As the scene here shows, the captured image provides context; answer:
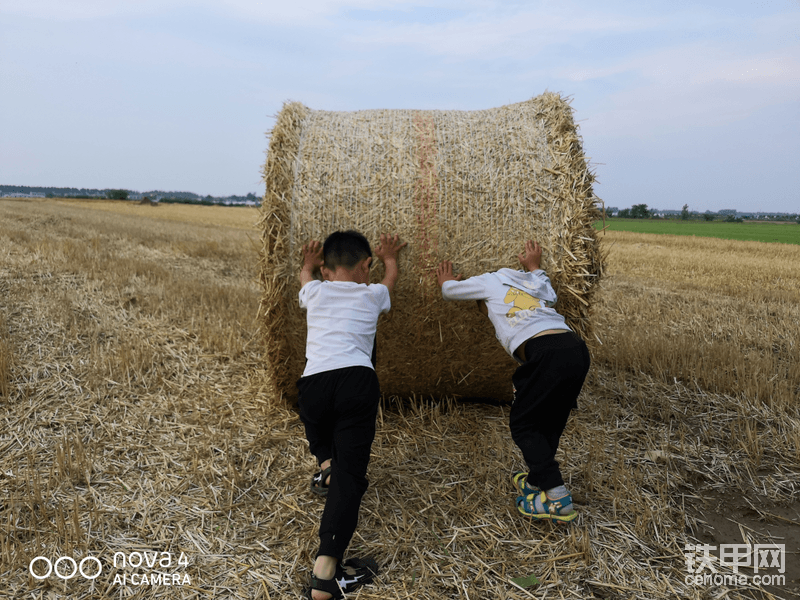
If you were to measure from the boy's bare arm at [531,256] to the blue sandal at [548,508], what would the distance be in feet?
4.95

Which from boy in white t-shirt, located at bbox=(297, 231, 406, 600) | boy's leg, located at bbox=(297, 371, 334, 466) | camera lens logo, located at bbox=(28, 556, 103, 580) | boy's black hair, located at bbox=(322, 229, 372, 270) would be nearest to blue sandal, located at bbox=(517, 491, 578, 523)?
boy in white t-shirt, located at bbox=(297, 231, 406, 600)

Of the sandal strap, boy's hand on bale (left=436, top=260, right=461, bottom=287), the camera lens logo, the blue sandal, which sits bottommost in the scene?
the camera lens logo

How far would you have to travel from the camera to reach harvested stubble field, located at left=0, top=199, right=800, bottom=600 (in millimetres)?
2693

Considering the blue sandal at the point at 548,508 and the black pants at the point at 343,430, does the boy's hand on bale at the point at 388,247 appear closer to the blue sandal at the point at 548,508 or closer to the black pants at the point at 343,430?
the black pants at the point at 343,430

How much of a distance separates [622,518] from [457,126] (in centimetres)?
292

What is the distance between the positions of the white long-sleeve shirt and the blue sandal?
85cm

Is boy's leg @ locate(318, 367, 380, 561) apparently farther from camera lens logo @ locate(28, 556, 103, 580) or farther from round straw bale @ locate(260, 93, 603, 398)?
camera lens logo @ locate(28, 556, 103, 580)

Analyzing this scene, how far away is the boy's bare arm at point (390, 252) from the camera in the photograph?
142 inches

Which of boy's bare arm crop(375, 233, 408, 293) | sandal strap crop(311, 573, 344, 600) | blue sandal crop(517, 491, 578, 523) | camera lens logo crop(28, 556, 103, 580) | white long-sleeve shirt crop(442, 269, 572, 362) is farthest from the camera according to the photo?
boy's bare arm crop(375, 233, 408, 293)

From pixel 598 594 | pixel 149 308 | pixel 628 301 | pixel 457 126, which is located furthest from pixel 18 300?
pixel 628 301

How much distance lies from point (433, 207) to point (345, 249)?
774 millimetres

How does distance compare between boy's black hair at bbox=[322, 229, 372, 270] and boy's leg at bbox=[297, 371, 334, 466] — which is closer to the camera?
boy's leg at bbox=[297, 371, 334, 466]

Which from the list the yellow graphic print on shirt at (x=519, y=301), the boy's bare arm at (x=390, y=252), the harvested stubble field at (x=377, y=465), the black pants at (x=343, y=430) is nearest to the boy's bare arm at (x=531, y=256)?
the yellow graphic print on shirt at (x=519, y=301)

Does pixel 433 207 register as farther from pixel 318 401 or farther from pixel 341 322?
pixel 318 401
